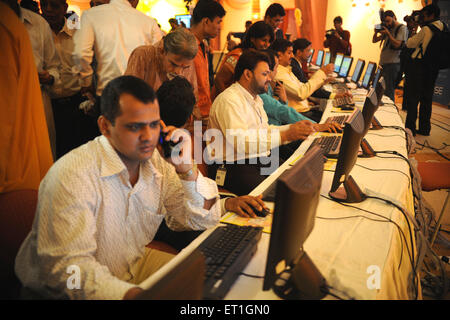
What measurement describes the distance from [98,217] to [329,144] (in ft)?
5.23

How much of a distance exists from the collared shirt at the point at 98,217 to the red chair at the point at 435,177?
174 cm

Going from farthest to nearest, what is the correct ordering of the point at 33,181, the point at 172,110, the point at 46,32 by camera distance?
the point at 46,32 → the point at 172,110 → the point at 33,181

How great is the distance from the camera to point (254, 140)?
7.22ft

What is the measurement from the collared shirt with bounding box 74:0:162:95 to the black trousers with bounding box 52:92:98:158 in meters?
0.27

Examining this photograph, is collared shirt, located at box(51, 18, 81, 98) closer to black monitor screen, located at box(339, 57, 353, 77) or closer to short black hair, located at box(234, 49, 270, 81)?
short black hair, located at box(234, 49, 270, 81)

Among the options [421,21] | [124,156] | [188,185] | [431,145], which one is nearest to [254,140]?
[188,185]

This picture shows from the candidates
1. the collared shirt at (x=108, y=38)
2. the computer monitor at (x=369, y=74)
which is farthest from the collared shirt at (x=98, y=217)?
the computer monitor at (x=369, y=74)

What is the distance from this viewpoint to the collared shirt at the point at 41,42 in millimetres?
2260

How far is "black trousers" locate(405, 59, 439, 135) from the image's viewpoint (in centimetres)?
470

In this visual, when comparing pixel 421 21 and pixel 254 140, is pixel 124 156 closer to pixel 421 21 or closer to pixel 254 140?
pixel 254 140

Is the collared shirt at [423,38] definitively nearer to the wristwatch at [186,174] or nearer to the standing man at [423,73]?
the standing man at [423,73]

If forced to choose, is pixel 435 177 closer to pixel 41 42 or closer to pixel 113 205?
pixel 113 205
